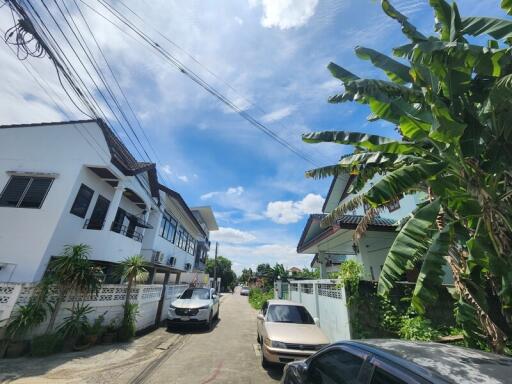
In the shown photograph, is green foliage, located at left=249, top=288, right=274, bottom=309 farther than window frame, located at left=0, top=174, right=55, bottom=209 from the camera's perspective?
Yes

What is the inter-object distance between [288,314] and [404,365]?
6212mm

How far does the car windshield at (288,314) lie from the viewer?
742 cm

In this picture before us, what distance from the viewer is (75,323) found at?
716 cm

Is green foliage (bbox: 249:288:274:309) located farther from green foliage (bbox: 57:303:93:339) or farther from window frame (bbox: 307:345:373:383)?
window frame (bbox: 307:345:373:383)

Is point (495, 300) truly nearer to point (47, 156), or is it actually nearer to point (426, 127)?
point (426, 127)

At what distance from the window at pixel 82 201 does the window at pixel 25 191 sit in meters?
1.04

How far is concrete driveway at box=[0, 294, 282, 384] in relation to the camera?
5320 mm

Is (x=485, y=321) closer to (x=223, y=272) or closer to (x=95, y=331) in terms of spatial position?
(x=95, y=331)

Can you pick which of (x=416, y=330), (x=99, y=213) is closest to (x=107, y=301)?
(x=99, y=213)

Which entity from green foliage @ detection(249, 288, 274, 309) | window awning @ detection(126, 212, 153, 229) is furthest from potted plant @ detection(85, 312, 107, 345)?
green foliage @ detection(249, 288, 274, 309)

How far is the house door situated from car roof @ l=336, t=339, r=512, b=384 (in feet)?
41.7

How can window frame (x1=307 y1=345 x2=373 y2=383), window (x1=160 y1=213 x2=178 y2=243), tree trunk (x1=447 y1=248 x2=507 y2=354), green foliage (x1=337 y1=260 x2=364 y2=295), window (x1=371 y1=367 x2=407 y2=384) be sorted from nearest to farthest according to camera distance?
window (x1=371 y1=367 x2=407 y2=384), window frame (x1=307 y1=345 x2=373 y2=383), tree trunk (x1=447 y1=248 x2=507 y2=354), green foliage (x1=337 y1=260 x2=364 y2=295), window (x1=160 y1=213 x2=178 y2=243)

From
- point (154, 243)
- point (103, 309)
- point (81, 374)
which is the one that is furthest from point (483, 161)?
point (154, 243)

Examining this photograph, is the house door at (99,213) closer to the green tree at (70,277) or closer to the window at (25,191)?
the window at (25,191)
